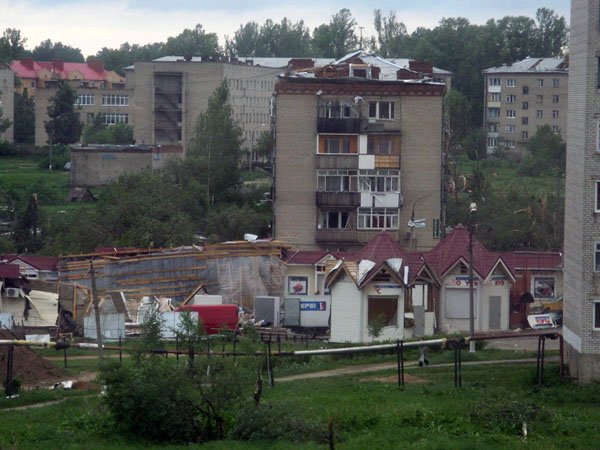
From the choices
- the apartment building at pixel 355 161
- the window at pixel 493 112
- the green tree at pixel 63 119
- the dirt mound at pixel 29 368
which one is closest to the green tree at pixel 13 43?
the green tree at pixel 63 119

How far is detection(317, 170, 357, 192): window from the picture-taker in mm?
55719

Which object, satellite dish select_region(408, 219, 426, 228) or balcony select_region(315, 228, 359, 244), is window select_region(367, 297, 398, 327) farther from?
balcony select_region(315, 228, 359, 244)

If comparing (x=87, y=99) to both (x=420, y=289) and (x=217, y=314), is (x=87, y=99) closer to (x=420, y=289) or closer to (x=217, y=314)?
(x=217, y=314)

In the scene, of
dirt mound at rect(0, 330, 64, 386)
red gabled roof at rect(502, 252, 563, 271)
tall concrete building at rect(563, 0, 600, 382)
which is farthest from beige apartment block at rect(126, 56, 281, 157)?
tall concrete building at rect(563, 0, 600, 382)

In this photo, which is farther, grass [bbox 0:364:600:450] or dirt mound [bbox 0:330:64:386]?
dirt mound [bbox 0:330:64:386]

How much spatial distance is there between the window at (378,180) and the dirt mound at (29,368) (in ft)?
90.3

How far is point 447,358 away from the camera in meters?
31.2

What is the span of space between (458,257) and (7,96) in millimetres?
72462

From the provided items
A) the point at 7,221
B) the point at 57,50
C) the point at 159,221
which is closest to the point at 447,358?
the point at 159,221

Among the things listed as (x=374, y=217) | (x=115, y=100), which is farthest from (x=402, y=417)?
(x=115, y=100)

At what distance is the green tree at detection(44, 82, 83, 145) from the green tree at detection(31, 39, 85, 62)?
65.1m

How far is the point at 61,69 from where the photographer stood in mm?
121500

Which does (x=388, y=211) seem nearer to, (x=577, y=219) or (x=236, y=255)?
(x=236, y=255)

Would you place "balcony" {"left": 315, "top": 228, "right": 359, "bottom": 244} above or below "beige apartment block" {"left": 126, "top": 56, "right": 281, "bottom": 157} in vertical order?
below
